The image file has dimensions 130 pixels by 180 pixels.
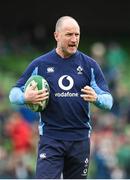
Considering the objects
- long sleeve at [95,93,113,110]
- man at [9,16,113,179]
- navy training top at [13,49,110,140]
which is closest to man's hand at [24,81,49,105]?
man at [9,16,113,179]

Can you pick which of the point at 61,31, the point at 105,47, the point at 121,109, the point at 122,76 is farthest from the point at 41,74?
the point at 105,47

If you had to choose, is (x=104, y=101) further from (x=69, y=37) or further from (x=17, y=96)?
(x=17, y=96)

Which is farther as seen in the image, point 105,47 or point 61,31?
point 105,47

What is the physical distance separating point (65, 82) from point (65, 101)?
0.19 metres

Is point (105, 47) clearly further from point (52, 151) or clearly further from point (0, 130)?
point (52, 151)

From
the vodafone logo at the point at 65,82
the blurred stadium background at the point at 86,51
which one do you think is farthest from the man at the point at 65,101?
the blurred stadium background at the point at 86,51

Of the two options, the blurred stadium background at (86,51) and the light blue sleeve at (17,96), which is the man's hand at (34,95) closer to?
the light blue sleeve at (17,96)

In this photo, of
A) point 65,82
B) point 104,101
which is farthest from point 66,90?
point 104,101

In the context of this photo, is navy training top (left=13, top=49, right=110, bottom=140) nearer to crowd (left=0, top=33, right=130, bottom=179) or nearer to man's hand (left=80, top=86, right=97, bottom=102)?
man's hand (left=80, top=86, right=97, bottom=102)

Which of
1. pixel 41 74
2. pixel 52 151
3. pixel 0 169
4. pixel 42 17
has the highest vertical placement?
pixel 42 17

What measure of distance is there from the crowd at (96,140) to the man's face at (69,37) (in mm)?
5825

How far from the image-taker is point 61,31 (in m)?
7.90

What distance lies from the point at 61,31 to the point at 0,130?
22.2 ft

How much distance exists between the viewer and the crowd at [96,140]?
13.7 m
